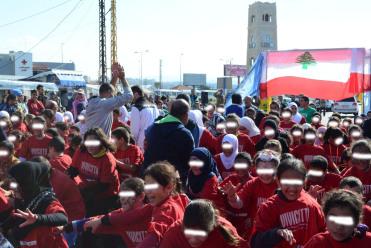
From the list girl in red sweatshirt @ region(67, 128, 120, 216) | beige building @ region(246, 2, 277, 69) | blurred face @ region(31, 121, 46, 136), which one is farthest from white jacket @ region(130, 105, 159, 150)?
beige building @ region(246, 2, 277, 69)

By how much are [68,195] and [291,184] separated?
2027 mm

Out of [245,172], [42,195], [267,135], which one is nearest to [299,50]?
[267,135]

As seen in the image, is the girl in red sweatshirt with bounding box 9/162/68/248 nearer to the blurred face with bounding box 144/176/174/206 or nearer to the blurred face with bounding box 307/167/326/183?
the blurred face with bounding box 144/176/174/206

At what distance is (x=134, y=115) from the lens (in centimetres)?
772

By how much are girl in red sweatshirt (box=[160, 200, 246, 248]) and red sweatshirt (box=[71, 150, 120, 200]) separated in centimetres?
235

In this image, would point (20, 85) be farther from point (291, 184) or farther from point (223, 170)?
point (291, 184)

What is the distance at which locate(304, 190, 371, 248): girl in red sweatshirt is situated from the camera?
3.03 m

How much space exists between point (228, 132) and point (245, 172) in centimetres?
229

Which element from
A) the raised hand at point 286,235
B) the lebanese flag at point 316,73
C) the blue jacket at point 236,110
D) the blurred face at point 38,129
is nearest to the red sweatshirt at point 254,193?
the raised hand at point 286,235

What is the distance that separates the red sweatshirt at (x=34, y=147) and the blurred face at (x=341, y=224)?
486 cm

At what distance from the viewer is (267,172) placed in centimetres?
475

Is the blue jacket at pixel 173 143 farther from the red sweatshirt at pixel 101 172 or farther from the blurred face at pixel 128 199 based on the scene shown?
the blurred face at pixel 128 199

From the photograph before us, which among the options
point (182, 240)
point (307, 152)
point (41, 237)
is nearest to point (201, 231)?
point (182, 240)

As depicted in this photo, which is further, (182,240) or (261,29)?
(261,29)
